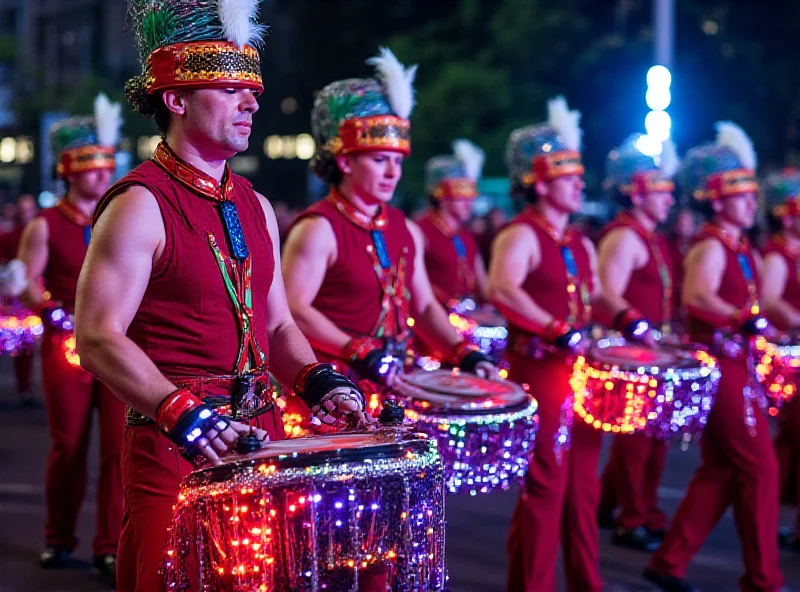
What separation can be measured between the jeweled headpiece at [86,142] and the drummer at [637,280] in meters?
3.07

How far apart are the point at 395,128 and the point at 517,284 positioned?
44.2 inches

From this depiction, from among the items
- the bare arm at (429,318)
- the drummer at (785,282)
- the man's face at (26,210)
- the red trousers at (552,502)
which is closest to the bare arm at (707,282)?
the drummer at (785,282)

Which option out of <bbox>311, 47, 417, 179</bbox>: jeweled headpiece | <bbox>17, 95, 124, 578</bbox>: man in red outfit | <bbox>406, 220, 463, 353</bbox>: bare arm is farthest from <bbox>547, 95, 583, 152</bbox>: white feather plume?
<bbox>17, 95, 124, 578</bbox>: man in red outfit

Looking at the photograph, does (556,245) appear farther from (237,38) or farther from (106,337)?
(106,337)

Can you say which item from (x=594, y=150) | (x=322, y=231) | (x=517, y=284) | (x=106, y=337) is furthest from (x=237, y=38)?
(x=594, y=150)

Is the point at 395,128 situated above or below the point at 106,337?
above

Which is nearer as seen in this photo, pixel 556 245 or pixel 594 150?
pixel 556 245

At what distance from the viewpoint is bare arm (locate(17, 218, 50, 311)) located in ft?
21.5

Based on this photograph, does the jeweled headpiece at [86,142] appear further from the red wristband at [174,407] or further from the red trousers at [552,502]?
the red wristband at [174,407]

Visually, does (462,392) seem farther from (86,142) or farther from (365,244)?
(86,142)

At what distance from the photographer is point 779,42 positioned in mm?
20609

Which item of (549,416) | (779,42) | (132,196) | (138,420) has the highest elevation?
(779,42)

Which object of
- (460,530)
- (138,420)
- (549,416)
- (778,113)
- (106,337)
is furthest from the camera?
(778,113)

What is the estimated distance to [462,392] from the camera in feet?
14.1
